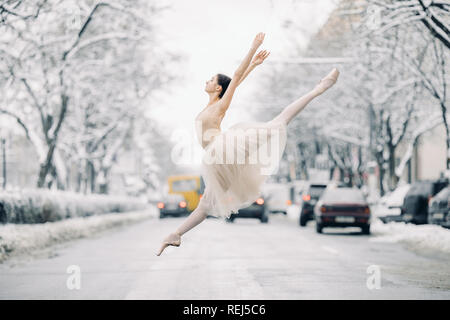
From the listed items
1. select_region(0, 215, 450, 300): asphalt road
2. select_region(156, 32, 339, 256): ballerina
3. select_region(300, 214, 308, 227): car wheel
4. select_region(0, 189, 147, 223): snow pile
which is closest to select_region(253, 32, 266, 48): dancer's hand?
select_region(156, 32, 339, 256): ballerina

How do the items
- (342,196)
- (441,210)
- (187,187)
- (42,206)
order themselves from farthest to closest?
1. (187,187)
2. (342,196)
3. (42,206)
4. (441,210)

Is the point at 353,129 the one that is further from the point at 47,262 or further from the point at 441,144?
the point at 47,262

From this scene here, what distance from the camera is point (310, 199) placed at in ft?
100

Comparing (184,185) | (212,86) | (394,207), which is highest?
(212,86)

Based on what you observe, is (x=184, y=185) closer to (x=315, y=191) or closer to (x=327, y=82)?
(x=315, y=191)

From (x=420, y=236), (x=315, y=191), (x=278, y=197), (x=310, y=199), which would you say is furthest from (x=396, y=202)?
(x=278, y=197)

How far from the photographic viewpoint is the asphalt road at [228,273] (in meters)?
8.93

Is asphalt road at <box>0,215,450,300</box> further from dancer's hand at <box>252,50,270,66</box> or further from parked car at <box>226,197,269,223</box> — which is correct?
parked car at <box>226,197,269,223</box>

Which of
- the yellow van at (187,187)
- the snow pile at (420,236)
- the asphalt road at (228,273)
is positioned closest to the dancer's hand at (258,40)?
the asphalt road at (228,273)

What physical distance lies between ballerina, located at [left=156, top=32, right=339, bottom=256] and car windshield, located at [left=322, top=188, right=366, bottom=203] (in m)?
20.1

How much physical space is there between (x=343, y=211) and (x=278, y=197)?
2225 cm

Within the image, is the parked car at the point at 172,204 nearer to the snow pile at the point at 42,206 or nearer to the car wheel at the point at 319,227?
the snow pile at the point at 42,206

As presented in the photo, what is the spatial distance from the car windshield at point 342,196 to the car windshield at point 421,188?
1855 mm

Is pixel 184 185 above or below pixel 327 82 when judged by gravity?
below
